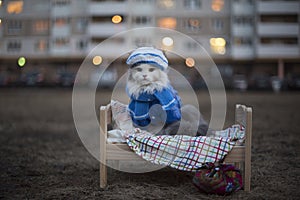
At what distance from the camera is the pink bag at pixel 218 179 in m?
3.26

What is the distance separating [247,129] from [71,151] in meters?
2.83

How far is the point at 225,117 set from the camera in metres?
9.09

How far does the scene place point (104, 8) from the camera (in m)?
33.0

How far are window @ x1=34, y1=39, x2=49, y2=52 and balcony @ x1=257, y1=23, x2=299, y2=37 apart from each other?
16315 mm

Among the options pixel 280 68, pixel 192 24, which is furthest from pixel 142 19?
pixel 280 68

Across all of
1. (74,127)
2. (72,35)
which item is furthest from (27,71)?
(74,127)

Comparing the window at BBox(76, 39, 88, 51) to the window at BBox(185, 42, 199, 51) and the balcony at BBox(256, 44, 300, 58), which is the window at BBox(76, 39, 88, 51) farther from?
the balcony at BBox(256, 44, 300, 58)

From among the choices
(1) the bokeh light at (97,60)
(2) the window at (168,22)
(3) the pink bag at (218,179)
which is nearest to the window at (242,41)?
(2) the window at (168,22)

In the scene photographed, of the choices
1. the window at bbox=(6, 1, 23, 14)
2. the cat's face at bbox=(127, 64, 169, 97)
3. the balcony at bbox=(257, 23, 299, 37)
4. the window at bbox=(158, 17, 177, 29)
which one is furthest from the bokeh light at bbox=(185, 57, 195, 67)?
the cat's face at bbox=(127, 64, 169, 97)

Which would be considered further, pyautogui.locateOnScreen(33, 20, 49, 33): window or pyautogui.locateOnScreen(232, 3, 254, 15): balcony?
pyautogui.locateOnScreen(232, 3, 254, 15): balcony

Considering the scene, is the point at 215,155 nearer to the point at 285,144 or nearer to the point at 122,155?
the point at 122,155

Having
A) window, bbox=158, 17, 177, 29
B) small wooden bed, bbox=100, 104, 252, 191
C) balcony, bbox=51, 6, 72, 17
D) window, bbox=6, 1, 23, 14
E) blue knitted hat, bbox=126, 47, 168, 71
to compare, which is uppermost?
balcony, bbox=51, 6, 72, 17

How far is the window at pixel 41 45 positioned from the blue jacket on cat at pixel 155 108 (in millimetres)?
26991

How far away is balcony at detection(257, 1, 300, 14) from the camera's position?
31172mm
